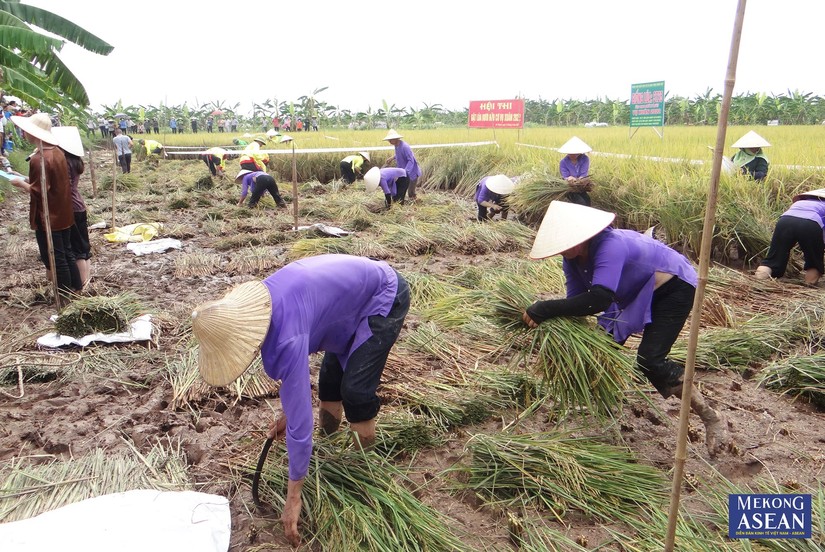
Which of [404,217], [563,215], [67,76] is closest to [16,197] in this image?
[67,76]

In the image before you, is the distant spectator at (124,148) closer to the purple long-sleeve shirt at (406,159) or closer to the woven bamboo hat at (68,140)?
the purple long-sleeve shirt at (406,159)

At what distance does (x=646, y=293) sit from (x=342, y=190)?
342 inches

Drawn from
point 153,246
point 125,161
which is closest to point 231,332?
point 153,246

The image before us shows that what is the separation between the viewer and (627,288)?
2588 mm

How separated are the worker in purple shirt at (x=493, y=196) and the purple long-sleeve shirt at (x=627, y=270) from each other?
16.5 feet

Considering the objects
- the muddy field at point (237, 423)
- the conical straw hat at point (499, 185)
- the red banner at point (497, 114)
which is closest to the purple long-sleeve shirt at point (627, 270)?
the muddy field at point (237, 423)

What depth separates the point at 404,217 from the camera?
7.98 metres

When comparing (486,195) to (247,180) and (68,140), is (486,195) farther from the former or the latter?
(68,140)

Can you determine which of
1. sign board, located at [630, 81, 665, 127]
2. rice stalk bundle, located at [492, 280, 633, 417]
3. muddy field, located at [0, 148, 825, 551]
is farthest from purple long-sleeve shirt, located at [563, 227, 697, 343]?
sign board, located at [630, 81, 665, 127]

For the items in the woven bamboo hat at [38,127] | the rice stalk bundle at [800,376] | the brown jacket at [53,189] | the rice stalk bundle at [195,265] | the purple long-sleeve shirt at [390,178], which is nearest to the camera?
the rice stalk bundle at [800,376]

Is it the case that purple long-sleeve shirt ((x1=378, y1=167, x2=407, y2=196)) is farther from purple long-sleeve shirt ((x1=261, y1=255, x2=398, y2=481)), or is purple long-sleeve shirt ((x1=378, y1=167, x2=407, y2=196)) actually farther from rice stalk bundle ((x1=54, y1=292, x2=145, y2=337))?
purple long-sleeve shirt ((x1=261, y1=255, x2=398, y2=481))

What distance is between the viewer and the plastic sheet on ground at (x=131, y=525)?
6.28 ft

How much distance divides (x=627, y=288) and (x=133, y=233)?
663cm

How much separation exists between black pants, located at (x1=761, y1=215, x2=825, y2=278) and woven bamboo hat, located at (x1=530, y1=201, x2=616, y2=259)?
3117 millimetres
